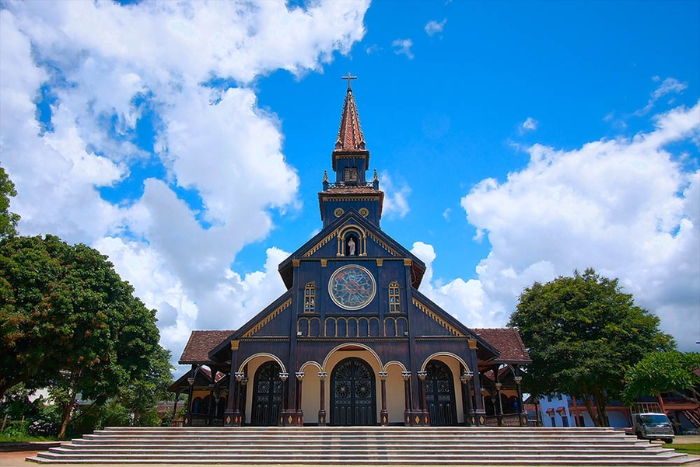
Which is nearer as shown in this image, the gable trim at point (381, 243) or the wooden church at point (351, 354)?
the wooden church at point (351, 354)

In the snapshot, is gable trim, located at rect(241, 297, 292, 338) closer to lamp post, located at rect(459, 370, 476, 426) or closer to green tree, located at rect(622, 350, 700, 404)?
lamp post, located at rect(459, 370, 476, 426)

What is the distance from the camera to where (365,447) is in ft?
61.3

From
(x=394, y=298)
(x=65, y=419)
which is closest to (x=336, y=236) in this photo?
(x=394, y=298)

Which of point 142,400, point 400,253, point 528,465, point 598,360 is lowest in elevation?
point 528,465

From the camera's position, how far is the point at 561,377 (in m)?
31.4

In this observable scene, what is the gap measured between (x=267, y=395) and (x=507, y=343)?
47.8 feet

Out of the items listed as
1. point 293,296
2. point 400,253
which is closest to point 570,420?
point 400,253

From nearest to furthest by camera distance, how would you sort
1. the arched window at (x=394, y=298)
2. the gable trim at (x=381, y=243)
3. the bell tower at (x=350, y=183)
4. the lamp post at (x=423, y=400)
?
the lamp post at (x=423, y=400) < the arched window at (x=394, y=298) < the gable trim at (x=381, y=243) < the bell tower at (x=350, y=183)

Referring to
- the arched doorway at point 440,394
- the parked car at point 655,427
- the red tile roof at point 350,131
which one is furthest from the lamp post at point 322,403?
the parked car at point 655,427

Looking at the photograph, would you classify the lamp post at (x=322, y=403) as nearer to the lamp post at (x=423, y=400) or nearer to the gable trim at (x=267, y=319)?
the gable trim at (x=267, y=319)

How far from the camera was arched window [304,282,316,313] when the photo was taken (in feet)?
87.6

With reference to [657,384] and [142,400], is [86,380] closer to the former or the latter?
[142,400]

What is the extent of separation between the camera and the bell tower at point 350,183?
33531 millimetres

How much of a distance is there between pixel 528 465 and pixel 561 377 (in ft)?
53.4
